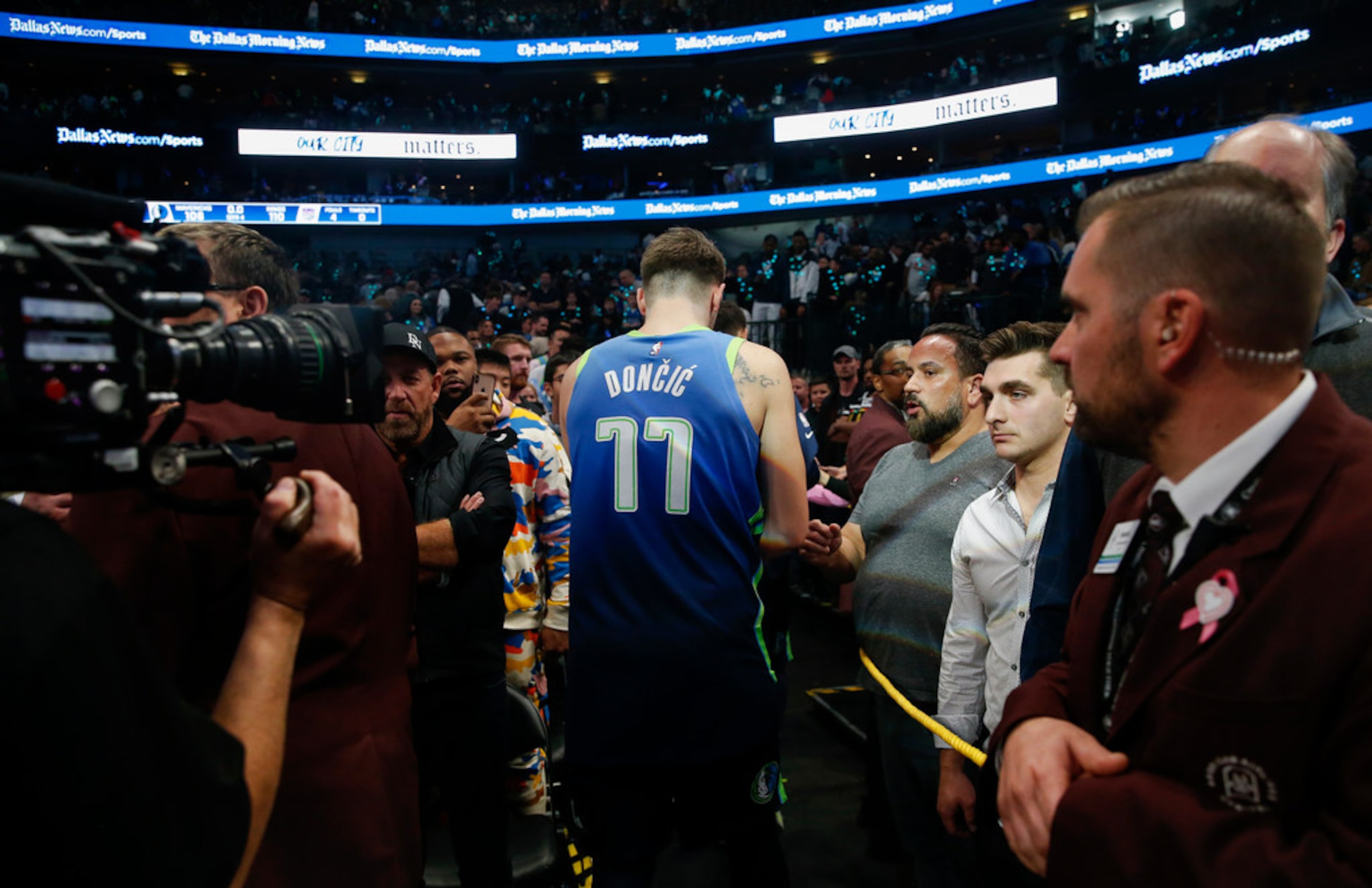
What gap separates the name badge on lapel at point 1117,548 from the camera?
1318 millimetres

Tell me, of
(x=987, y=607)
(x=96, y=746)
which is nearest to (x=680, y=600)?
(x=987, y=607)

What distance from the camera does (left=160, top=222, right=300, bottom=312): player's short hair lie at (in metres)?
1.78

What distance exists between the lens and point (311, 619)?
1.46 meters

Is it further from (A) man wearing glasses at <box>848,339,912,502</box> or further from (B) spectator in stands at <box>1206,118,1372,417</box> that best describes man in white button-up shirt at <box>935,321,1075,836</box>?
(A) man wearing glasses at <box>848,339,912,502</box>

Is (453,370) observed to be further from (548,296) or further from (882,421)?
(548,296)

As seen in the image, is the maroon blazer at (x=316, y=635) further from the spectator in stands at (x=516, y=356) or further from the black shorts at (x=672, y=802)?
the spectator in stands at (x=516, y=356)

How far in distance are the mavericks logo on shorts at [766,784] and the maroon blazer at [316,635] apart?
93cm

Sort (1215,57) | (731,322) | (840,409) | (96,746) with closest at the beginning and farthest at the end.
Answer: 1. (96,746)
2. (731,322)
3. (840,409)
4. (1215,57)

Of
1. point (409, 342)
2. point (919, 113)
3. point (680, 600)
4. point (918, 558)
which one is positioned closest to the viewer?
point (680, 600)

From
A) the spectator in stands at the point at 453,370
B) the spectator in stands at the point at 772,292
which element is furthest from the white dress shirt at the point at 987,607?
the spectator in stands at the point at 772,292

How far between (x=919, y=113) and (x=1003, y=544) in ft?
74.1

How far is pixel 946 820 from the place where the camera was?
2268mm

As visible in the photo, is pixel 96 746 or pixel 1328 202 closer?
pixel 96 746

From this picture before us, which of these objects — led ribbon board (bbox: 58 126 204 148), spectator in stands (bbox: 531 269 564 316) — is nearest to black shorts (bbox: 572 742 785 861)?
spectator in stands (bbox: 531 269 564 316)
